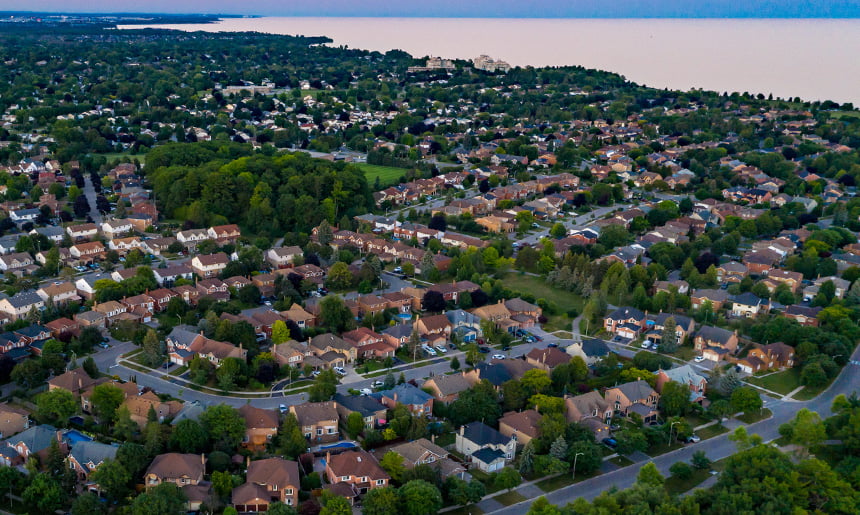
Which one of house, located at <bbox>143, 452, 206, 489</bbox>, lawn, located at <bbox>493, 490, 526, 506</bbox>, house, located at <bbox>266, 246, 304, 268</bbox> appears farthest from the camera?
house, located at <bbox>266, 246, 304, 268</bbox>

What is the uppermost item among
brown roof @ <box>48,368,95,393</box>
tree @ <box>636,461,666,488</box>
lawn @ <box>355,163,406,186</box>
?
tree @ <box>636,461,666,488</box>

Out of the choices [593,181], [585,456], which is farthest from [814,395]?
[593,181]

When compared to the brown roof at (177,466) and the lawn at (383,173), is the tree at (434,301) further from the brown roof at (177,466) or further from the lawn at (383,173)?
the lawn at (383,173)

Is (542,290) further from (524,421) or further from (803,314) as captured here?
(524,421)

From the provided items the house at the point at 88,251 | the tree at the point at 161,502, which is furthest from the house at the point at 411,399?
the house at the point at 88,251

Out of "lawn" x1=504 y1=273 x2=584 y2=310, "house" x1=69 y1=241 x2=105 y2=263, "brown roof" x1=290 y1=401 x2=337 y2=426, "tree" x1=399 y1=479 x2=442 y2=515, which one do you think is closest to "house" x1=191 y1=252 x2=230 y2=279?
"house" x1=69 y1=241 x2=105 y2=263

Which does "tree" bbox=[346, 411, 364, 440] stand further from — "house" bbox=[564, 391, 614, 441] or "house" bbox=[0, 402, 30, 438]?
"house" bbox=[0, 402, 30, 438]
